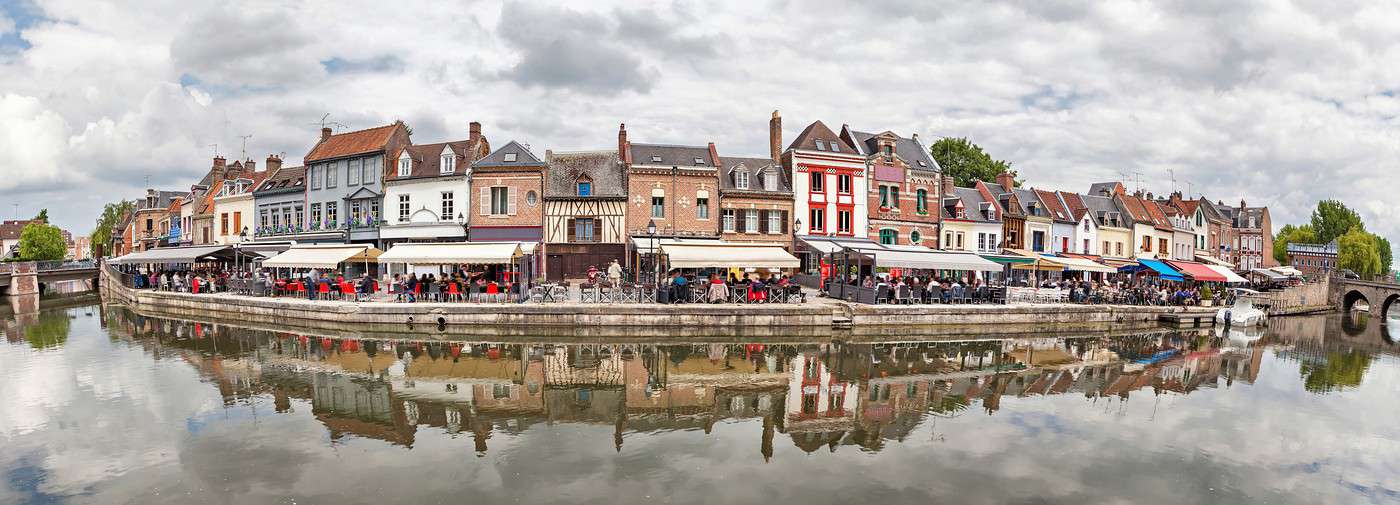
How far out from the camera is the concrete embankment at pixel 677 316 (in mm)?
21953

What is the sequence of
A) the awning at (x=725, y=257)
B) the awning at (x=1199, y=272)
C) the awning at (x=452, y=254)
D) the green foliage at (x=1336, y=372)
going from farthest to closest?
1. the awning at (x=1199, y=272)
2. the awning at (x=452, y=254)
3. the awning at (x=725, y=257)
4. the green foliage at (x=1336, y=372)

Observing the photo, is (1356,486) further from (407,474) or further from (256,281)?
(256,281)

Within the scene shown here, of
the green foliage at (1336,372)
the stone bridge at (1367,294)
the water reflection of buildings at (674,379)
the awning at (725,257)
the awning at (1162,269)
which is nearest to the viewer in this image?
the water reflection of buildings at (674,379)

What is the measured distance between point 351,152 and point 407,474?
28.5m

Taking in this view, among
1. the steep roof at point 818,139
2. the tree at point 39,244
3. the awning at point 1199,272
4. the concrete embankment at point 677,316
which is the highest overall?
the steep roof at point 818,139

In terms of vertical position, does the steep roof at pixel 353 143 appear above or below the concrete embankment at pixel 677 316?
above

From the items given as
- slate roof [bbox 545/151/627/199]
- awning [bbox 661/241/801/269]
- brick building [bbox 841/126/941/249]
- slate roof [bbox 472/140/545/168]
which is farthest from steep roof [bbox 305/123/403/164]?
brick building [bbox 841/126/941/249]

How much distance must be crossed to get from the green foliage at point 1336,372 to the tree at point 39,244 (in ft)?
287

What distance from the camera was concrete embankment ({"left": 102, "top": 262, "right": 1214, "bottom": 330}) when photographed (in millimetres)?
21953

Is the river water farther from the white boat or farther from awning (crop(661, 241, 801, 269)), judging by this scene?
the white boat

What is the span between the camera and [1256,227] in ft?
179

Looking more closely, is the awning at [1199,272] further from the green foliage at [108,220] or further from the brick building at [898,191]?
the green foliage at [108,220]

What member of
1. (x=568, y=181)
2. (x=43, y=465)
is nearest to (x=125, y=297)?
(x=568, y=181)

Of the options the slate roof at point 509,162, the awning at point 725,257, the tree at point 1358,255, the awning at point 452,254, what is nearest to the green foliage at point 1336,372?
the awning at point 725,257
